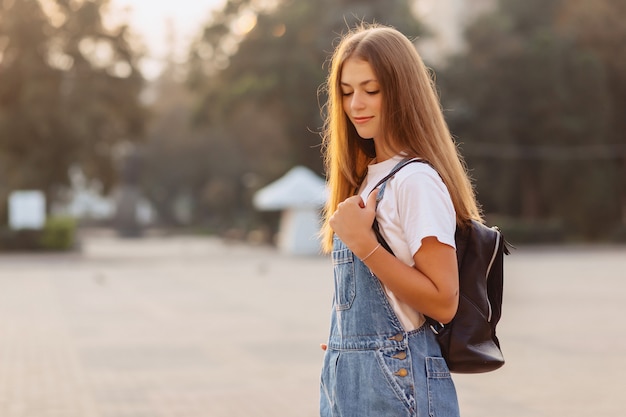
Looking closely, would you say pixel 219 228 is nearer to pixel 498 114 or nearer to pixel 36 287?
pixel 498 114

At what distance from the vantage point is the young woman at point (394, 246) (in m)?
2.08

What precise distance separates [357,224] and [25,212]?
106ft

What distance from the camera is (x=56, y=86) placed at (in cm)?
3606

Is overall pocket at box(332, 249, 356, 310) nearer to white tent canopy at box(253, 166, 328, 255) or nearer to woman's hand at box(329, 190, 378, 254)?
woman's hand at box(329, 190, 378, 254)

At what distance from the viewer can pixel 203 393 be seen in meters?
7.01

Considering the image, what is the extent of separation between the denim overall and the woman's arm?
0.07m

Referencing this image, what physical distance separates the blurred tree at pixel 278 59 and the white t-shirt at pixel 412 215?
3458 cm

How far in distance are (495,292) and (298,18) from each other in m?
37.4

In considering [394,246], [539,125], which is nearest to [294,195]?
[539,125]

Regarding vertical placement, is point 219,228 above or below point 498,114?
below

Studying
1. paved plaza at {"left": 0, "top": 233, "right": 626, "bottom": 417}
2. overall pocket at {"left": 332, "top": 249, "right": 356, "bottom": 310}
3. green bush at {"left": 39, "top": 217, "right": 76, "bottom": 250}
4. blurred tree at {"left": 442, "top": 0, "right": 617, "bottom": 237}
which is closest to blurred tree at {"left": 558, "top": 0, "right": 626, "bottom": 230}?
blurred tree at {"left": 442, "top": 0, "right": 617, "bottom": 237}

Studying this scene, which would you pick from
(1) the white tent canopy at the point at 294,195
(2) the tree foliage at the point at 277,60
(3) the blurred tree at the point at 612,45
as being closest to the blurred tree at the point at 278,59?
(2) the tree foliage at the point at 277,60

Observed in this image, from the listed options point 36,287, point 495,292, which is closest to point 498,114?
point 36,287

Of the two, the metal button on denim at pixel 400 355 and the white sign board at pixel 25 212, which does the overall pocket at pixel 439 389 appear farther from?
the white sign board at pixel 25 212
